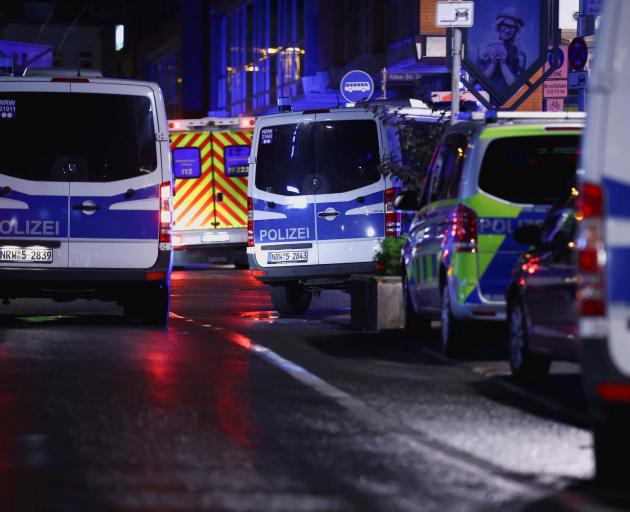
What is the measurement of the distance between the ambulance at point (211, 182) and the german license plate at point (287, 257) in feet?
39.3

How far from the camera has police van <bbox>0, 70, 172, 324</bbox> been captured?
1714 centimetres

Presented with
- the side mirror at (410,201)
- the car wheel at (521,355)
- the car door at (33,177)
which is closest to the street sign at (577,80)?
the side mirror at (410,201)

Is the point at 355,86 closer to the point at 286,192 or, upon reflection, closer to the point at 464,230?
the point at 286,192

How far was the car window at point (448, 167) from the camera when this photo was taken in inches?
554

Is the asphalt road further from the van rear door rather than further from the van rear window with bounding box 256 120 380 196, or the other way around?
the van rear window with bounding box 256 120 380 196

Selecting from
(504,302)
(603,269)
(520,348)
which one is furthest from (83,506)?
(504,302)

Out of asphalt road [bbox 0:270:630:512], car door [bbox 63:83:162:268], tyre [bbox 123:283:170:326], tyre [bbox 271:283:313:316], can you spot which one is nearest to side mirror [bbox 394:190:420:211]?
asphalt road [bbox 0:270:630:512]

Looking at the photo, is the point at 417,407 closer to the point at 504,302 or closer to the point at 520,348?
the point at 520,348

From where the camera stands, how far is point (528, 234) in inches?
475

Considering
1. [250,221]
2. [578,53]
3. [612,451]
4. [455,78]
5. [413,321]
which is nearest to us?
[612,451]

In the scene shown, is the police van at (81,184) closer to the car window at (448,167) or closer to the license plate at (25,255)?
the license plate at (25,255)

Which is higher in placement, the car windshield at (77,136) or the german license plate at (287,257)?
the car windshield at (77,136)

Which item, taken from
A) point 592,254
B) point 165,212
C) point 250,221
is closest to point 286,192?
point 250,221

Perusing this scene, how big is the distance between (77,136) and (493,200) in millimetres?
5313
